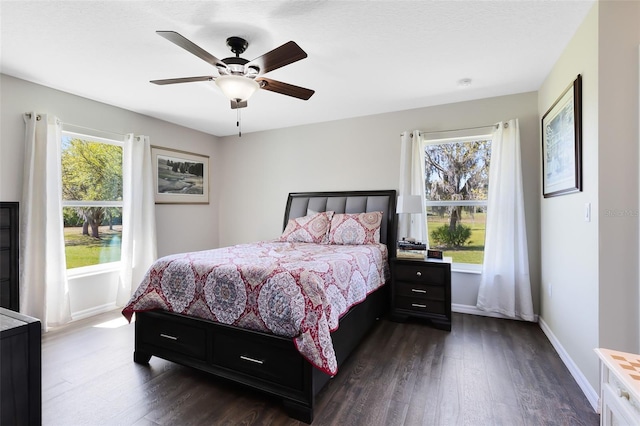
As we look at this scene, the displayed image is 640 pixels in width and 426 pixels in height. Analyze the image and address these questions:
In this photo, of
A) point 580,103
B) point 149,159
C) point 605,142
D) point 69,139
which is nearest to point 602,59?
point 580,103

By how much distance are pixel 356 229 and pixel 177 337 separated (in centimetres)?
210

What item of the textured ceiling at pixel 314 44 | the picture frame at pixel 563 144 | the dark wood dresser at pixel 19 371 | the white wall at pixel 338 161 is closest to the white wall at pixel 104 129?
the textured ceiling at pixel 314 44

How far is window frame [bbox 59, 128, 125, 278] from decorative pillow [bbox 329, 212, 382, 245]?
270 centimetres

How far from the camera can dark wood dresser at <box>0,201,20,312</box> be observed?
270 centimetres

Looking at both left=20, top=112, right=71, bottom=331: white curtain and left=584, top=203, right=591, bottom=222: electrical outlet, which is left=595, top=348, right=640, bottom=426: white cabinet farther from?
left=20, top=112, right=71, bottom=331: white curtain

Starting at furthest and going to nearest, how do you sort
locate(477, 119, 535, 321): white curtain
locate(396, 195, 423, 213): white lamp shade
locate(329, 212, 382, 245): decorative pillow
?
locate(329, 212, 382, 245): decorative pillow
locate(396, 195, 423, 213): white lamp shade
locate(477, 119, 535, 321): white curtain

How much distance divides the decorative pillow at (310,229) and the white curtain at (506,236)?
6.09 ft

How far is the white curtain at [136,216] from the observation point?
12.2 feet

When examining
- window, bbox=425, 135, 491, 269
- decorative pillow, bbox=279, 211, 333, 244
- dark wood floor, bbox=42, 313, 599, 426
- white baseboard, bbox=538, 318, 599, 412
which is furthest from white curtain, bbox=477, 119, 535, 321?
decorative pillow, bbox=279, 211, 333, 244

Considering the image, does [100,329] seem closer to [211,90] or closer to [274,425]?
[274,425]

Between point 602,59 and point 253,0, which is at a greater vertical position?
point 253,0

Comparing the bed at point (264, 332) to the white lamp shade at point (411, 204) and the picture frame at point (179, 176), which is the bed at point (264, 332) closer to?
the white lamp shade at point (411, 204)

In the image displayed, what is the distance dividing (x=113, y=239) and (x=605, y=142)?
4.88m

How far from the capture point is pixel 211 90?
316 centimetres
